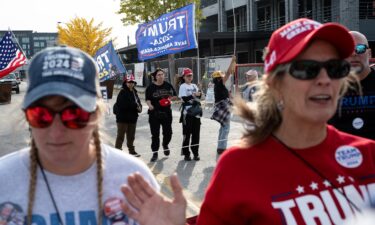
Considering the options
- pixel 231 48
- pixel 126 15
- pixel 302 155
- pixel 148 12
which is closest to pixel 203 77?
pixel 148 12

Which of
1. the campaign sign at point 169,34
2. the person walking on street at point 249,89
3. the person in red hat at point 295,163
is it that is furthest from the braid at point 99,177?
the campaign sign at point 169,34

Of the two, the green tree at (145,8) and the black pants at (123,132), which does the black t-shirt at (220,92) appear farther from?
the green tree at (145,8)

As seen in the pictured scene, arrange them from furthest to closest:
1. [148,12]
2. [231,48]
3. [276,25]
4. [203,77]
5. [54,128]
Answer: [231,48] < [276,25] < [148,12] < [203,77] < [54,128]

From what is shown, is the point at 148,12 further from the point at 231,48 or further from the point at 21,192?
the point at 21,192

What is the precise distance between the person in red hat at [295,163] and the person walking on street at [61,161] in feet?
0.47

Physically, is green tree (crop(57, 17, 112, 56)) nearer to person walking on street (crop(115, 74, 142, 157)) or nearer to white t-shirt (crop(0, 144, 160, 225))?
person walking on street (crop(115, 74, 142, 157))

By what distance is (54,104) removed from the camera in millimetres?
1844

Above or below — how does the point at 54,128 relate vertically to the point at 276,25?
below

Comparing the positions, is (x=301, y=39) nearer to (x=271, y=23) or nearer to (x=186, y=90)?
(x=186, y=90)

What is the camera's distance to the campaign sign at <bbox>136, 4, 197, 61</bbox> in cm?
1163

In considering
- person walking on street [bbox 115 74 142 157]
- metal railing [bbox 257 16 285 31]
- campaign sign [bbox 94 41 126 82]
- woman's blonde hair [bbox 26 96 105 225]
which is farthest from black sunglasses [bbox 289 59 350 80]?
metal railing [bbox 257 16 285 31]

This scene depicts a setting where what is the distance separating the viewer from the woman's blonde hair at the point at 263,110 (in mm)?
2105

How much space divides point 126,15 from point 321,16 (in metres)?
12.5

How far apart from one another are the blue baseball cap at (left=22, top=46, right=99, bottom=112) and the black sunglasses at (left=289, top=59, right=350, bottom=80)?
906 mm
